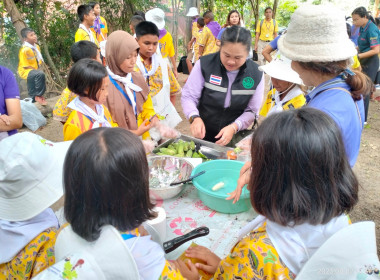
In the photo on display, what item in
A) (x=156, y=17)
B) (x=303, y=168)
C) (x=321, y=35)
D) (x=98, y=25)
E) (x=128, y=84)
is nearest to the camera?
(x=303, y=168)

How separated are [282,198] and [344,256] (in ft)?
0.80

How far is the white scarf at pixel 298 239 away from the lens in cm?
90

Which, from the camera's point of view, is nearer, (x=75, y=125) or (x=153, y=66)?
(x=75, y=125)

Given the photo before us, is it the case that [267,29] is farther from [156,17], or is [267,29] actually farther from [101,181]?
[101,181]

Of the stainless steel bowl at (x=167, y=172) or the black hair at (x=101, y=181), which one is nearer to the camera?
the black hair at (x=101, y=181)

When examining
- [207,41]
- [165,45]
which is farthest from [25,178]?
[207,41]

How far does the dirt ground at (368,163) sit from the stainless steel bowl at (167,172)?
135cm

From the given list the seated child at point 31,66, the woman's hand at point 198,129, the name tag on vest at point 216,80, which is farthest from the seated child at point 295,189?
the seated child at point 31,66

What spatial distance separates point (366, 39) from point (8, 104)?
20.4 feet

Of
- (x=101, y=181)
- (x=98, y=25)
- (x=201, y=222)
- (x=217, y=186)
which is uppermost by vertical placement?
(x=98, y=25)

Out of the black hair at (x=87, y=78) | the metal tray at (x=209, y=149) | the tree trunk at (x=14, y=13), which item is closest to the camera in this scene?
the black hair at (x=87, y=78)

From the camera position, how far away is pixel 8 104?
2141 mm

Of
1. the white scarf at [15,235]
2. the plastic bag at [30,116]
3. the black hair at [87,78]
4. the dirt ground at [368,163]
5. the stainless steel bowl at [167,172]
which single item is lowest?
the dirt ground at [368,163]

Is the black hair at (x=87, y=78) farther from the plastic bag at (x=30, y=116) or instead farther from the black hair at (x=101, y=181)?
the plastic bag at (x=30, y=116)
